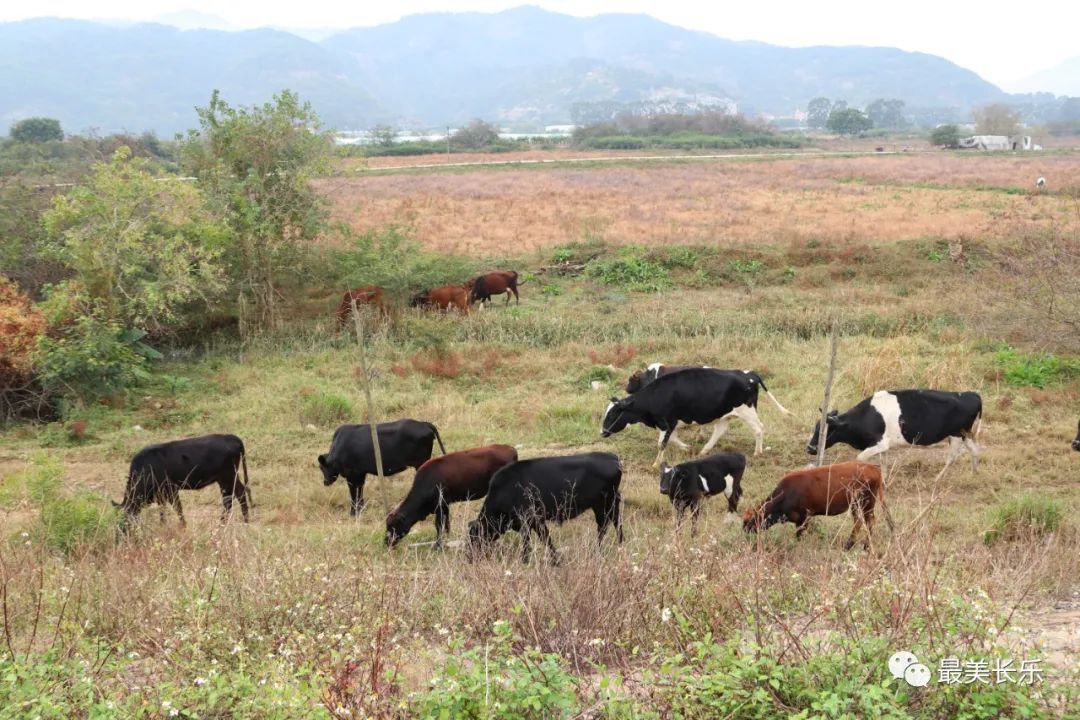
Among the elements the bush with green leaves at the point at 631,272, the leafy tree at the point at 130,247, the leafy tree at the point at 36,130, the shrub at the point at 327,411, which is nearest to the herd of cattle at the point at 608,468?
the shrub at the point at 327,411

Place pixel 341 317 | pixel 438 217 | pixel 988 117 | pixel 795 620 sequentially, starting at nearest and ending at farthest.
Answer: pixel 795 620 → pixel 341 317 → pixel 438 217 → pixel 988 117

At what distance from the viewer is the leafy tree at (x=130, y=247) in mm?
15516

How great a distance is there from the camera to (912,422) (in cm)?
1048

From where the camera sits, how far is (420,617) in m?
6.08

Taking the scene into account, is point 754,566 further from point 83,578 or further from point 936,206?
point 936,206

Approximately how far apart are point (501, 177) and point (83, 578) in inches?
1737

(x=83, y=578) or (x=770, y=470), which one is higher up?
(x=83, y=578)

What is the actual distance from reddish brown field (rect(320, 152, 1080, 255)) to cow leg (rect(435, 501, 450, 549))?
11747 mm

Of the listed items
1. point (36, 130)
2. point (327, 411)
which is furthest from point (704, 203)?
point (36, 130)

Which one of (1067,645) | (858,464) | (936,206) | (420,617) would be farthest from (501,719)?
(936,206)

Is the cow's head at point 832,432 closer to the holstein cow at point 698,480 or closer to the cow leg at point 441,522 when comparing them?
the holstein cow at point 698,480

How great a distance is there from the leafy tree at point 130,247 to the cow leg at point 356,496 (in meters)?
7.11

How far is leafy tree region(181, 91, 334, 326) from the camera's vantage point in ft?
57.7

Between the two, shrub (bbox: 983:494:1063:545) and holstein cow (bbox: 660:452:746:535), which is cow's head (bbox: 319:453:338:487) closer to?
holstein cow (bbox: 660:452:746:535)
